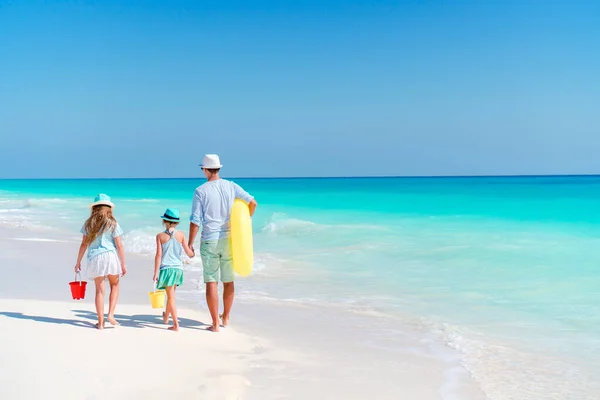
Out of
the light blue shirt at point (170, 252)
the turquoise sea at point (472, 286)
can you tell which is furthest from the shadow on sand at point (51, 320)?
the turquoise sea at point (472, 286)

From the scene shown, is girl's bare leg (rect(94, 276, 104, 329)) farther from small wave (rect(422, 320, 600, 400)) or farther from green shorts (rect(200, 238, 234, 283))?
small wave (rect(422, 320, 600, 400))

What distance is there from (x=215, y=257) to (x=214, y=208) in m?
0.43

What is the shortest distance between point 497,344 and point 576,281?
4.55m

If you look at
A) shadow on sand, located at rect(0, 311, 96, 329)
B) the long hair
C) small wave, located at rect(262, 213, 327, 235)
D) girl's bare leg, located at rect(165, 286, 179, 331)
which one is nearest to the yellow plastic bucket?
girl's bare leg, located at rect(165, 286, 179, 331)

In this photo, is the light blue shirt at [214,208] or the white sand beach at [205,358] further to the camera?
the light blue shirt at [214,208]

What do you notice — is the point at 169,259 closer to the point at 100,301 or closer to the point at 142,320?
the point at 100,301

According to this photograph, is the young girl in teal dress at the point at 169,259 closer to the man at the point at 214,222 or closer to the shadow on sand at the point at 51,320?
the man at the point at 214,222

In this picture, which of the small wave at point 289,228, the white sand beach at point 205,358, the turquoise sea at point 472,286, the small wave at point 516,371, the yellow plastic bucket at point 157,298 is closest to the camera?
the white sand beach at point 205,358

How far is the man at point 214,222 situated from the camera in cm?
560

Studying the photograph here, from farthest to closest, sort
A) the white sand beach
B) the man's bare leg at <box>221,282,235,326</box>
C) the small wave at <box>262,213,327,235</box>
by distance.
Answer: the small wave at <box>262,213,327,235</box> < the man's bare leg at <box>221,282,235,326</box> < the white sand beach

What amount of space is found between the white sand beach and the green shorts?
52cm

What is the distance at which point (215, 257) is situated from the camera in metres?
5.64

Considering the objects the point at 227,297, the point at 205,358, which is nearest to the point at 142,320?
the point at 227,297

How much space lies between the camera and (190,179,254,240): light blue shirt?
5.59 m
